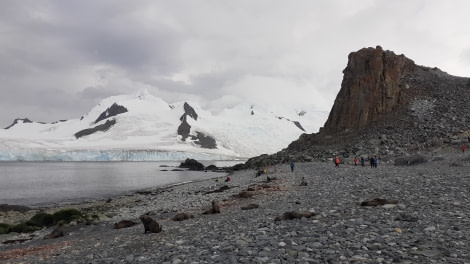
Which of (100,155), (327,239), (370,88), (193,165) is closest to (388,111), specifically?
(370,88)

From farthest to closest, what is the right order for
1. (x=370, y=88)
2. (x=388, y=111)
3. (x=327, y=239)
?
(x=370, y=88)
(x=388, y=111)
(x=327, y=239)

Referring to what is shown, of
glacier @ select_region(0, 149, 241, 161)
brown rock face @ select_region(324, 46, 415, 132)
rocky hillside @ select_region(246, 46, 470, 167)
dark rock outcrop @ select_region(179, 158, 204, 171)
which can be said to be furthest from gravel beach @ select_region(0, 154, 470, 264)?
glacier @ select_region(0, 149, 241, 161)

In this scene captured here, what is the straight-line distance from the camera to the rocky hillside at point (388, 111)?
4931 cm

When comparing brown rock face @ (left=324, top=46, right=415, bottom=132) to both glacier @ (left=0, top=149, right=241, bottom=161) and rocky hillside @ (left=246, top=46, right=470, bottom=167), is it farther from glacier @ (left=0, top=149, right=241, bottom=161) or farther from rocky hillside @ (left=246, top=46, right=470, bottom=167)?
glacier @ (left=0, top=149, right=241, bottom=161)

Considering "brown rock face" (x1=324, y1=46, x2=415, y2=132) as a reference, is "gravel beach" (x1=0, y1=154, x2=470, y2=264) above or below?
below

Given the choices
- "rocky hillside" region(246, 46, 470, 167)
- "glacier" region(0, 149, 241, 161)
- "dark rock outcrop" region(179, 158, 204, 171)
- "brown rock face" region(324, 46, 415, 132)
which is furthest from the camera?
"glacier" region(0, 149, 241, 161)

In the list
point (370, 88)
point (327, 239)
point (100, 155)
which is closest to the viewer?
point (327, 239)

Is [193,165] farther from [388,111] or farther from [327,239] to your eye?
[327,239]

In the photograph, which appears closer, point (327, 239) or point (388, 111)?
point (327, 239)

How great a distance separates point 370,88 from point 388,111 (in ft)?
16.9

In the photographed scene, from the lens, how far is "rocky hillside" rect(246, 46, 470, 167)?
49312 millimetres

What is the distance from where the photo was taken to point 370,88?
60.6 metres

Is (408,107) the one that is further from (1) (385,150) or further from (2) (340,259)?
(2) (340,259)

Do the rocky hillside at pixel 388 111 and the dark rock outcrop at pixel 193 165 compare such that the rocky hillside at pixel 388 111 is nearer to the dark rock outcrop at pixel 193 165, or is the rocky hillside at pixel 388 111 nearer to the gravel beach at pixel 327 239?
the gravel beach at pixel 327 239
